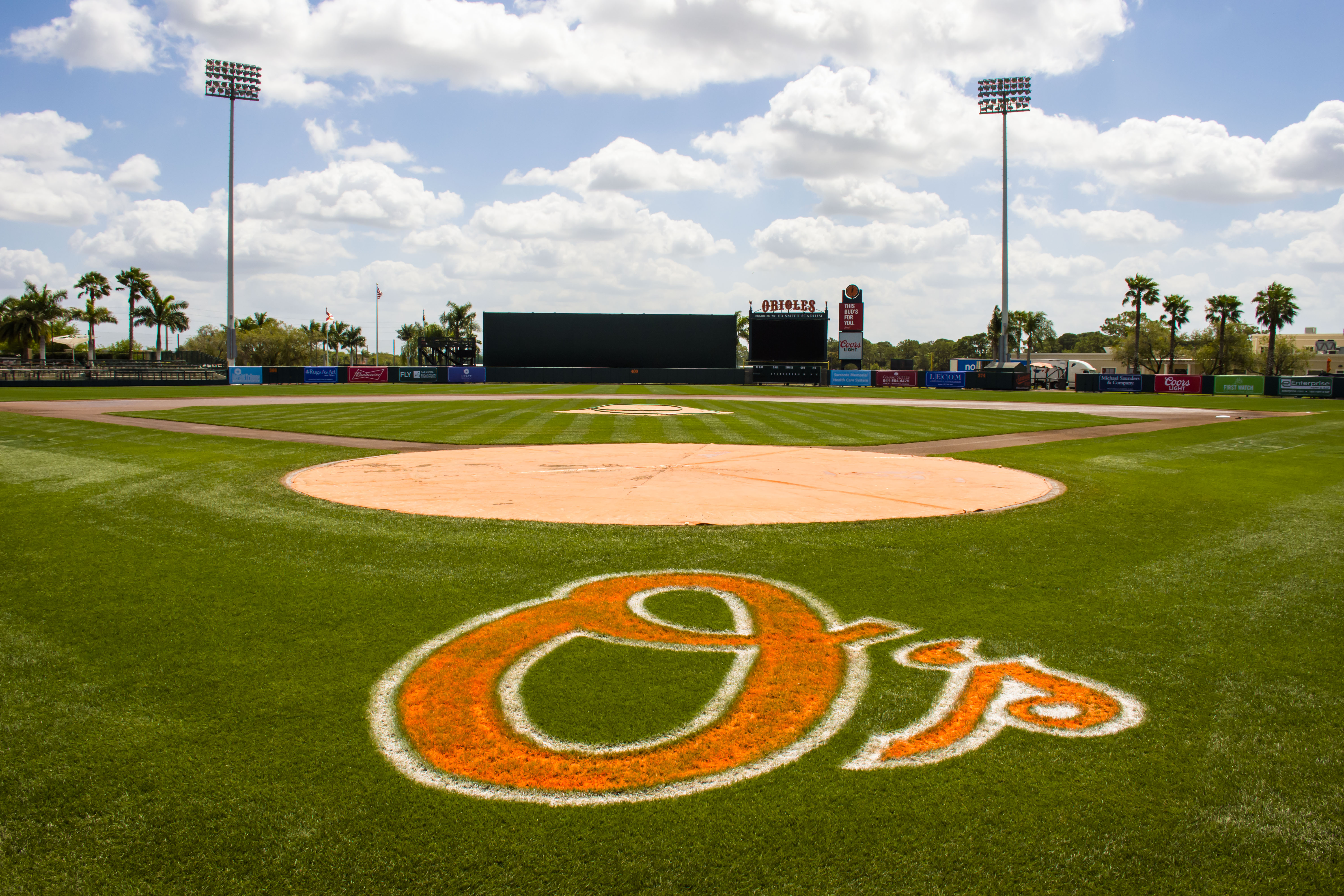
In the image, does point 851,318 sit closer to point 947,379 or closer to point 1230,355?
point 947,379

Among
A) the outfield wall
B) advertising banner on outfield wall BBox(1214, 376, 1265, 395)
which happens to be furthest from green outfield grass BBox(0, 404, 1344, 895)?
advertising banner on outfield wall BBox(1214, 376, 1265, 395)

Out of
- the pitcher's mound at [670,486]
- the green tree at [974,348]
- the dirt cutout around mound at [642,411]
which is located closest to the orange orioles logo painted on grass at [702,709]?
the pitcher's mound at [670,486]

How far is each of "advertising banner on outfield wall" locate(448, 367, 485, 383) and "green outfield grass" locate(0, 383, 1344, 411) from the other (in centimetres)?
595

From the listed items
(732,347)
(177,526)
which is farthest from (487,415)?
(732,347)

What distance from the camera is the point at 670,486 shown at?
10367 millimetres

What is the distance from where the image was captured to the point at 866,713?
3.76m

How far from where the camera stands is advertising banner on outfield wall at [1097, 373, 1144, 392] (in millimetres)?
51531

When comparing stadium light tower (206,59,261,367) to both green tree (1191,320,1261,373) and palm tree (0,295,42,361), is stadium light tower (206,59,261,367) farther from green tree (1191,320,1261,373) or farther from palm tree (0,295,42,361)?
green tree (1191,320,1261,373)

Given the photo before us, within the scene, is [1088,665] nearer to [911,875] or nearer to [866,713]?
[866,713]

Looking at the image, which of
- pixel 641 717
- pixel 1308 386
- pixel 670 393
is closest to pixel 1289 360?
pixel 1308 386

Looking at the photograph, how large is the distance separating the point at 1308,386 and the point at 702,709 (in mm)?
55244

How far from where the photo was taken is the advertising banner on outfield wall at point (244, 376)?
5094 cm

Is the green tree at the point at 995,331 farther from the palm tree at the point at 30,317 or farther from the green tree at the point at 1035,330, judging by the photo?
the palm tree at the point at 30,317

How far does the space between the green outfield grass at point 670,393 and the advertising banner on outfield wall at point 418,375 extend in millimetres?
5713
